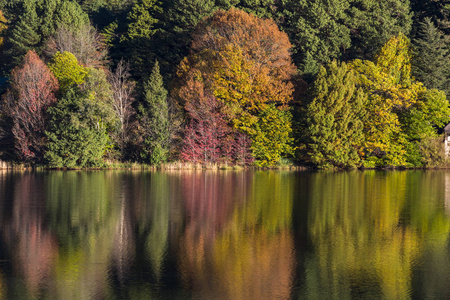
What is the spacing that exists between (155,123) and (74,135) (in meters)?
9.11

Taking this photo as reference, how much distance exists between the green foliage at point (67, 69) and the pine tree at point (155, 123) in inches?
315

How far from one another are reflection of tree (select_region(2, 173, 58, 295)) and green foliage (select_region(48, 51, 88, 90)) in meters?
34.6

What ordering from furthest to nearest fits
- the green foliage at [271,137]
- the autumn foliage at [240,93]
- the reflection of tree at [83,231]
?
the autumn foliage at [240,93] < the green foliage at [271,137] < the reflection of tree at [83,231]

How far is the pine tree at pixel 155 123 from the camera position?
65750mm

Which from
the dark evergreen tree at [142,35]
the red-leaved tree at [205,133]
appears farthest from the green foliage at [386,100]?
the dark evergreen tree at [142,35]

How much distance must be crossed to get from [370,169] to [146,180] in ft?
98.1

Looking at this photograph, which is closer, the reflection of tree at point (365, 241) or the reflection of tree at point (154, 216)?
the reflection of tree at point (365, 241)

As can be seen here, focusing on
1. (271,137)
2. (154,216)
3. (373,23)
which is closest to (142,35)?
(271,137)

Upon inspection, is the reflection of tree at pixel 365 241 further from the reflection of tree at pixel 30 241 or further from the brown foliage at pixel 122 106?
the brown foliage at pixel 122 106

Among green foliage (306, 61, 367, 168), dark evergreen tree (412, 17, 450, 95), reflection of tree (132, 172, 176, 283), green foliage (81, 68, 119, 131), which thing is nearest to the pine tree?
green foliage (81, 68, 119, 131)

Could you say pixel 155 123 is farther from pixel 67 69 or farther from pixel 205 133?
pixel 67 69

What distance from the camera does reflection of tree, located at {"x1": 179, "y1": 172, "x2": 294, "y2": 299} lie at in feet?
55.4

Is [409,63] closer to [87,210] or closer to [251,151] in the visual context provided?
[251,151]

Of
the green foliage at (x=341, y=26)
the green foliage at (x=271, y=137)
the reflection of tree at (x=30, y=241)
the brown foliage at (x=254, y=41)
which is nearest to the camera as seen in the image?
the reflection of tree at (x=30, y=241)
